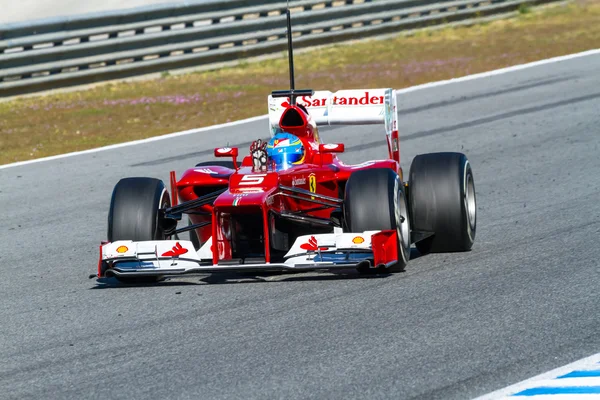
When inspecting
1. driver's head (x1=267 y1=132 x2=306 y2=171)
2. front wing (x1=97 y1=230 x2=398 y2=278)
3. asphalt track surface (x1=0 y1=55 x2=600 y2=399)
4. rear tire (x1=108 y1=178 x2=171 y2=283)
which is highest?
driver's head (x1=267 y1=132 x2=306 y2=171)

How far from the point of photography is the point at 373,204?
7359mm

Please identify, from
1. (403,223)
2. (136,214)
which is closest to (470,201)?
(403,223)

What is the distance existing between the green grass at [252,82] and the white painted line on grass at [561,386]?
10.6 metres

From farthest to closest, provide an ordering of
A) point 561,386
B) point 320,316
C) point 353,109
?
point 353,109 < point 320,316 < point 561,386

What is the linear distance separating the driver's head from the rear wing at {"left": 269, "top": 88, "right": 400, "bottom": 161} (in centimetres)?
69

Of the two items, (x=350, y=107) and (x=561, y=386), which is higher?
(x=350, y=107)

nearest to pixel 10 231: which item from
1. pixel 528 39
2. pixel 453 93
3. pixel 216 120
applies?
pixel 216 120

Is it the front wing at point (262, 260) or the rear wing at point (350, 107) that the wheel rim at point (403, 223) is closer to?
the front wing at point (262, 260)

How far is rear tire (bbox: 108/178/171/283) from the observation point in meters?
7.76

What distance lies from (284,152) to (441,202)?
48.4 inches

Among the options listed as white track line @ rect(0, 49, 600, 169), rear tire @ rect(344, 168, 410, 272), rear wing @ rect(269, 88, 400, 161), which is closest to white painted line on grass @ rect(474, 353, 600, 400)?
rear tire @ rect(344, 168, 410, 272)

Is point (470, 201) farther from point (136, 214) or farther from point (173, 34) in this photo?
point (173, 34)

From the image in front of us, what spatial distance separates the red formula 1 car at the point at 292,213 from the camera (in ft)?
23.9

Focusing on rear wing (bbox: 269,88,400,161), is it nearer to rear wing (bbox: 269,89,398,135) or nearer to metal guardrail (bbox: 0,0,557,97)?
rear wing (bbox: 269,89,398,135)
